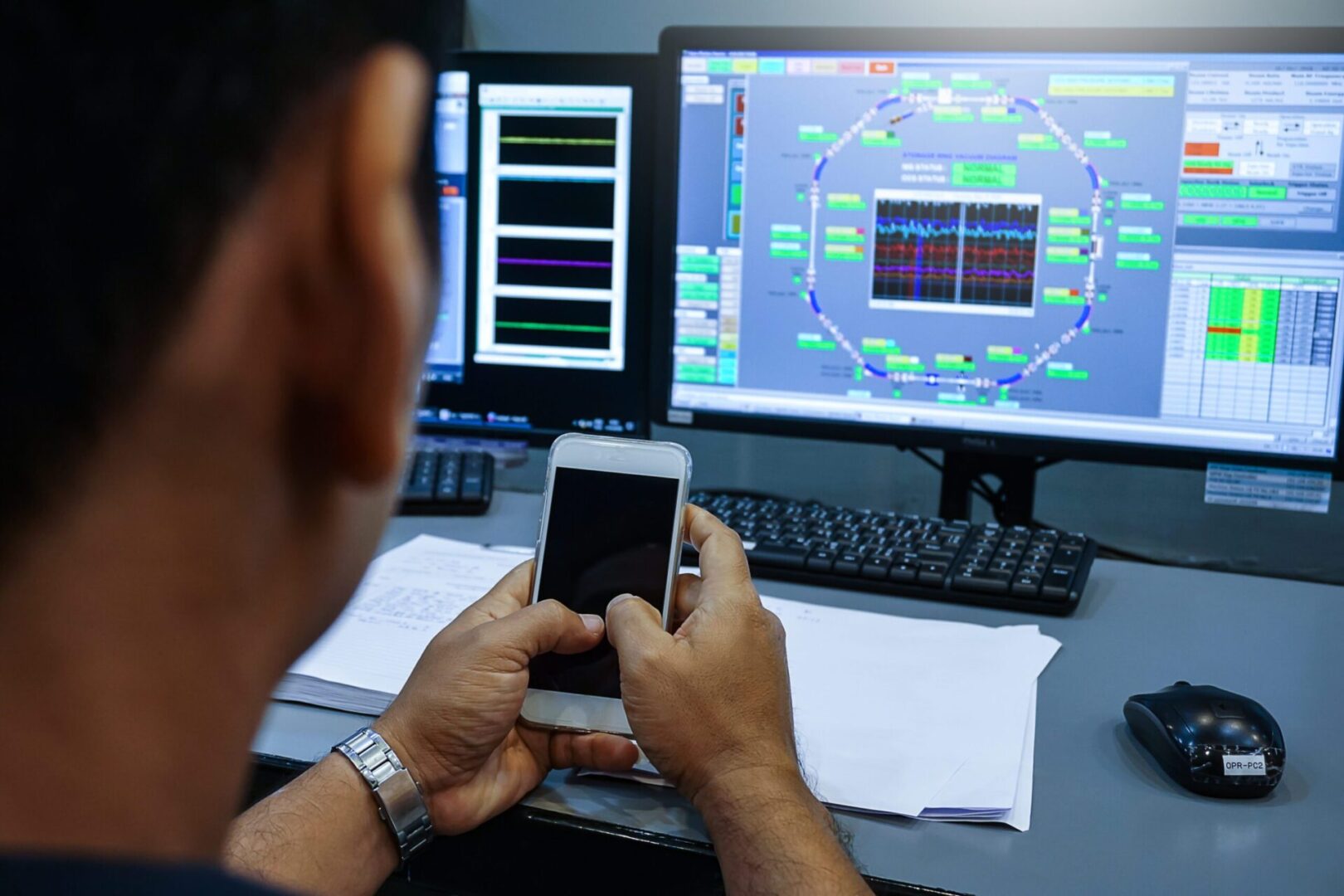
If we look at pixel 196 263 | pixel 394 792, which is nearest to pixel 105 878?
pixel 196 263

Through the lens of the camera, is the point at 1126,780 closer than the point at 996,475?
Yes

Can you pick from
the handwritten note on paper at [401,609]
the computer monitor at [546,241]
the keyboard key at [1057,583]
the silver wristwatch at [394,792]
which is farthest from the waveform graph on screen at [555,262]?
the silver wristwatch at [394,792]

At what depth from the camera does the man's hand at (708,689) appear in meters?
0.64

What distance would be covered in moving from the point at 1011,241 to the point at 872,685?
0.45 m

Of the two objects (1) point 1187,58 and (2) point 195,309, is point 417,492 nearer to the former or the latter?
(1) point 1187,58

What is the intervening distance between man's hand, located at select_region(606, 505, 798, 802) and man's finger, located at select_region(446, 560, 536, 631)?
8 cm

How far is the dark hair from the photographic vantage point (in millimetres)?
236

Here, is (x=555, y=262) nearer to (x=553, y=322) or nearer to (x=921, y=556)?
(x=553, y=322)

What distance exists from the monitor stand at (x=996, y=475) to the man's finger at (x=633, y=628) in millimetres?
515

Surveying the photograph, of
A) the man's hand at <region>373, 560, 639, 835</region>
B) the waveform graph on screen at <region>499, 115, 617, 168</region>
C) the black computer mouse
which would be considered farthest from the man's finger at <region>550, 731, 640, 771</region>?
the waveform graph on screen at <region>499, 115, 617, 168</region>

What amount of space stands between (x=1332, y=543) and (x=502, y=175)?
88 centimetres

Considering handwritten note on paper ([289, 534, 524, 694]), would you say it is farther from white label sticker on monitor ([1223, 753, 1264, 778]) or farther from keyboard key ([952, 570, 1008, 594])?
white label sticker on monitor ([1223, 753, 1264, 778])

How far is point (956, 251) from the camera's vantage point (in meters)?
1.05

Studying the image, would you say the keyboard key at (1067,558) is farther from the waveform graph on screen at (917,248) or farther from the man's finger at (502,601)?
the man's finger at (502,601)
